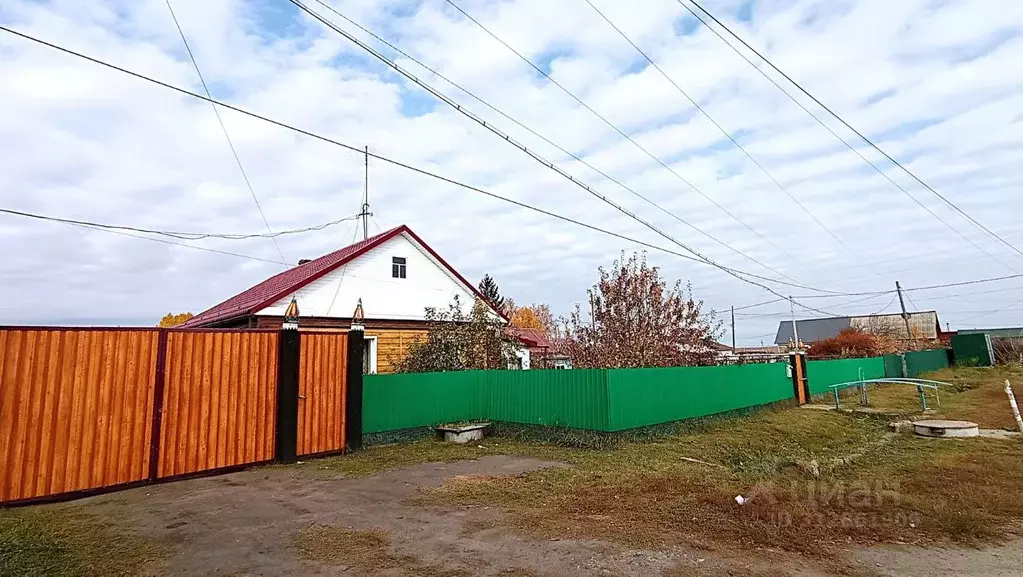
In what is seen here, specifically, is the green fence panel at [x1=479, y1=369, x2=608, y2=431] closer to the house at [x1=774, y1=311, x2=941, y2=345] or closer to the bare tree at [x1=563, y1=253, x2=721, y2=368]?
the bare tree at [x1=563, y1=253, x2=721, y2=368]

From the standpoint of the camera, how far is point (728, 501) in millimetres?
5762

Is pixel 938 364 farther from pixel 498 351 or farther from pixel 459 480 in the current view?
pixel 459 480

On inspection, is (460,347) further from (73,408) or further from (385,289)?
(73,408)

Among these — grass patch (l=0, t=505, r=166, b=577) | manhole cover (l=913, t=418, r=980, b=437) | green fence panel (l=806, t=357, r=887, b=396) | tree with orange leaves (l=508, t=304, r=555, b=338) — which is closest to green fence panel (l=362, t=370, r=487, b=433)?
grass patch (l=0, t=505, r=166, b=577)

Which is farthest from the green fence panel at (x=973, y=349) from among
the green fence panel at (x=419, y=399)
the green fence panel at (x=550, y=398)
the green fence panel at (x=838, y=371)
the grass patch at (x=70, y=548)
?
the grass patch at (x=70, y=548)

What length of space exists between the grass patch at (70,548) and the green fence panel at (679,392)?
6.86 meters

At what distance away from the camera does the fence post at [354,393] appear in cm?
954

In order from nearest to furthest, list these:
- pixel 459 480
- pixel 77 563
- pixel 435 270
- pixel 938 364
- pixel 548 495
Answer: pixel 77 563 → pixel 548 495 → pixel 459 480 → pixel 435 270 → pixel 938 364

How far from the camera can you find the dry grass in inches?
188

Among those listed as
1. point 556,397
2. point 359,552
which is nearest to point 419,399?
point 556,397

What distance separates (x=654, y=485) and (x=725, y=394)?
21.2 feet

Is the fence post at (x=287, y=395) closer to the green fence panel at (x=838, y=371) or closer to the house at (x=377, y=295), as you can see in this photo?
the house at (x=377, y=295)

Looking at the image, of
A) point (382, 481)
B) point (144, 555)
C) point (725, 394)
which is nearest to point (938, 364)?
point (725, 394)

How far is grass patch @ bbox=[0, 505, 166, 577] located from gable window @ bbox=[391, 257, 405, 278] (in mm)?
10834
